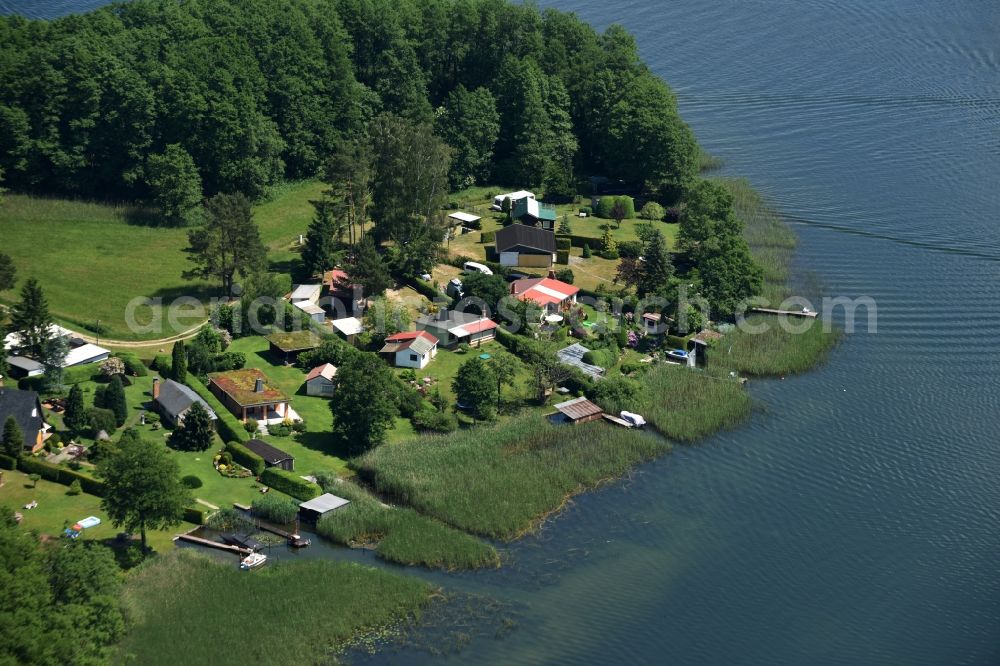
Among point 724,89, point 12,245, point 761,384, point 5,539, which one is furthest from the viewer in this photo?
point 724,89

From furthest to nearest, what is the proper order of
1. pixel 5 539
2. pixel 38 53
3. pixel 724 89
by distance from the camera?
pixel 724 89 < pixel 38 53 < pixel 5 539

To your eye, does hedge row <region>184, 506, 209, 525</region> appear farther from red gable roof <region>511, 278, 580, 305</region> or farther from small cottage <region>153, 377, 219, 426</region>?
red gable roof <region>511, 278, 580, 305</region>

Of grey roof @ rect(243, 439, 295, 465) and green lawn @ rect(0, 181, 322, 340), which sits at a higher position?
green lawn @ rect(0, 181, 322, 340)

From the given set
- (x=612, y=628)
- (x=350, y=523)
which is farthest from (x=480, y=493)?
(x=612, y=628)

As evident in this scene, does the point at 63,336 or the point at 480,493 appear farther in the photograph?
the point at 63,336

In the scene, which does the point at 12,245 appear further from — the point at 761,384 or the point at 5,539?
the point at 761,384

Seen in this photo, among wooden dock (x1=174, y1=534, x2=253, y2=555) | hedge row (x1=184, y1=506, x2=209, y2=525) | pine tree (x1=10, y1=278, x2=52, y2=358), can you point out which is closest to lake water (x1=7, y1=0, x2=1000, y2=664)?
wooden dock (x1=174, y1=534, x2=253, y2=555)

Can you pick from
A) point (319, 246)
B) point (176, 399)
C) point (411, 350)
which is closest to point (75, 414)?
point (176, 399)

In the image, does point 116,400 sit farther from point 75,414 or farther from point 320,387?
point 320,387
